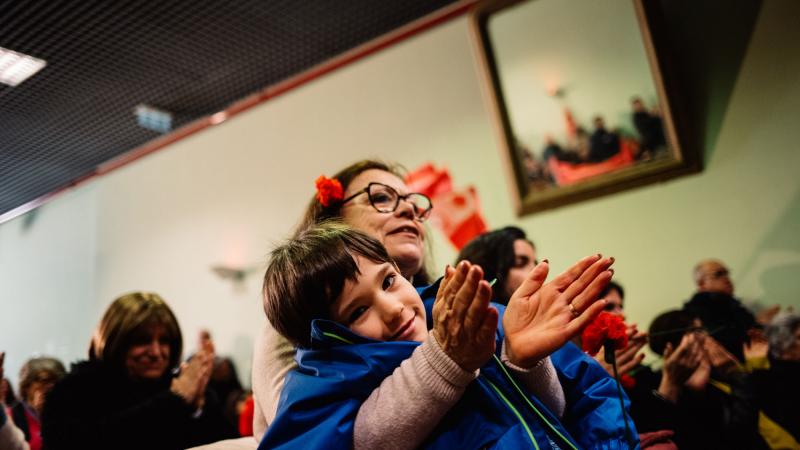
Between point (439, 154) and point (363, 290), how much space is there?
2.46 m

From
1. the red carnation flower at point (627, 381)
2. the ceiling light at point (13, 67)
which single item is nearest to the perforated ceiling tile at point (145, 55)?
→ the ceiling light at point (13, 67)

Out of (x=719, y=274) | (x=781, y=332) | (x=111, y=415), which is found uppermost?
(x=111, y=415)

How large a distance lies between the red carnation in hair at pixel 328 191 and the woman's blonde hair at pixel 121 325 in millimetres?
807

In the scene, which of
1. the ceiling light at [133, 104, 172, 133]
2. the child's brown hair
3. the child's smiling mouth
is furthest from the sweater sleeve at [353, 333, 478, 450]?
the ceiling light at [133, 104, 172, 133]

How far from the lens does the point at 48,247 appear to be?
1548 millimetres

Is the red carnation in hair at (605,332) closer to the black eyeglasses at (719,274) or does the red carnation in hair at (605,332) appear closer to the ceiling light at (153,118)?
the black eyeglasses at (719,274)

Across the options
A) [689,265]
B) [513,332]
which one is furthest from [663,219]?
[513,332]

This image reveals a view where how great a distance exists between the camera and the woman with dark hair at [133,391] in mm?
1695

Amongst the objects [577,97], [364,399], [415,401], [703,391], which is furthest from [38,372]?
[577,97]

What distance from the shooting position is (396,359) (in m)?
0.94

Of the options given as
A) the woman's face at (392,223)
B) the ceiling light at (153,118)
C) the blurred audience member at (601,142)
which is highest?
the ceiling light at (153,118)

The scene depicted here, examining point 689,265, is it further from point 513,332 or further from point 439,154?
point 513,332

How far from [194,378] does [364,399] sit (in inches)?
49.9

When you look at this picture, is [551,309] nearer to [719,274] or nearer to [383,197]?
[383,197]
